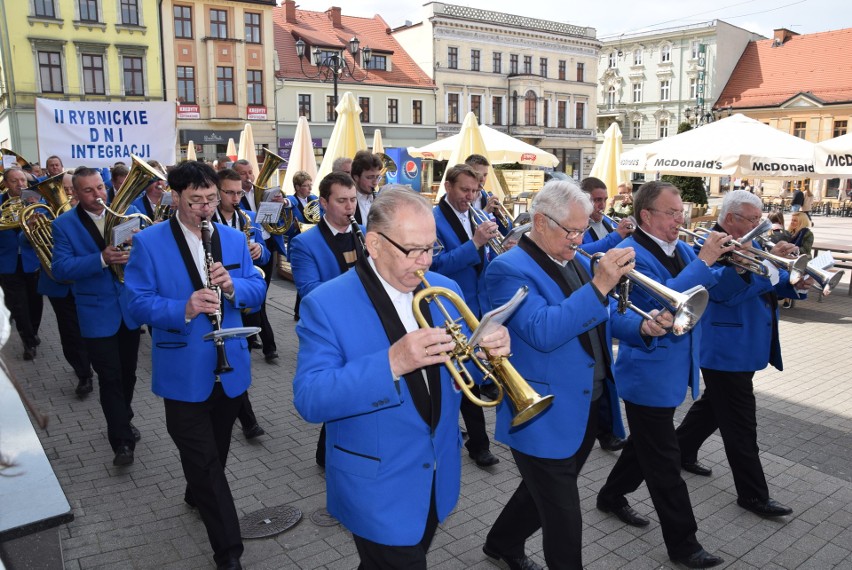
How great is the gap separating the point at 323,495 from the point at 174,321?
186cm

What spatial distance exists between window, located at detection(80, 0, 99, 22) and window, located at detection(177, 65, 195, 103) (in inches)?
191

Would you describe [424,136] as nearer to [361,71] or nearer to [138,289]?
[361,71]

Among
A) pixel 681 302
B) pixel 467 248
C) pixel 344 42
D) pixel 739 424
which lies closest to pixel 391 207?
pixel 681 302

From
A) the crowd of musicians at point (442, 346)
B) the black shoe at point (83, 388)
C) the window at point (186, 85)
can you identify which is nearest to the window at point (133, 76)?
the window at point (186, 85)

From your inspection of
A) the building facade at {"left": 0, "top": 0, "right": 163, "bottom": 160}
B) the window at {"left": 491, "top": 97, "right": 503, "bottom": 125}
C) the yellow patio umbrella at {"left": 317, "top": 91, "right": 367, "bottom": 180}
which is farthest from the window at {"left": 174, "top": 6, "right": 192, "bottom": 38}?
the yellow patio umbrella at {"left": 317, "top": 91, "right": 367, "bottom": 180}

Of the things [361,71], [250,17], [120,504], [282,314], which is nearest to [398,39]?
[361,71]

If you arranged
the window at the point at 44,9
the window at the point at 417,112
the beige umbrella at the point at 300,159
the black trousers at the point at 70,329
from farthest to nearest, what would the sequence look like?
the window at the point at 417,112, the window at the point at 44,9, the beige umbrella at the point at 300,159, the black trousers at the point at 70,329

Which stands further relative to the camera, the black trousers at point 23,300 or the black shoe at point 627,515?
the black trousers at point 23,300

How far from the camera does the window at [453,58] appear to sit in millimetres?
47719

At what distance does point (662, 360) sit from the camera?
3881 mm

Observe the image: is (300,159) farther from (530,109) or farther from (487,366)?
(530,109)

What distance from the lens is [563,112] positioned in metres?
54.6

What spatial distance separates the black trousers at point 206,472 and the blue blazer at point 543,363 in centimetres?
161

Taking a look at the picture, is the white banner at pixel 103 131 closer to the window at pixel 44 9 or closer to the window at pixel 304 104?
the window at pixel 44 9
